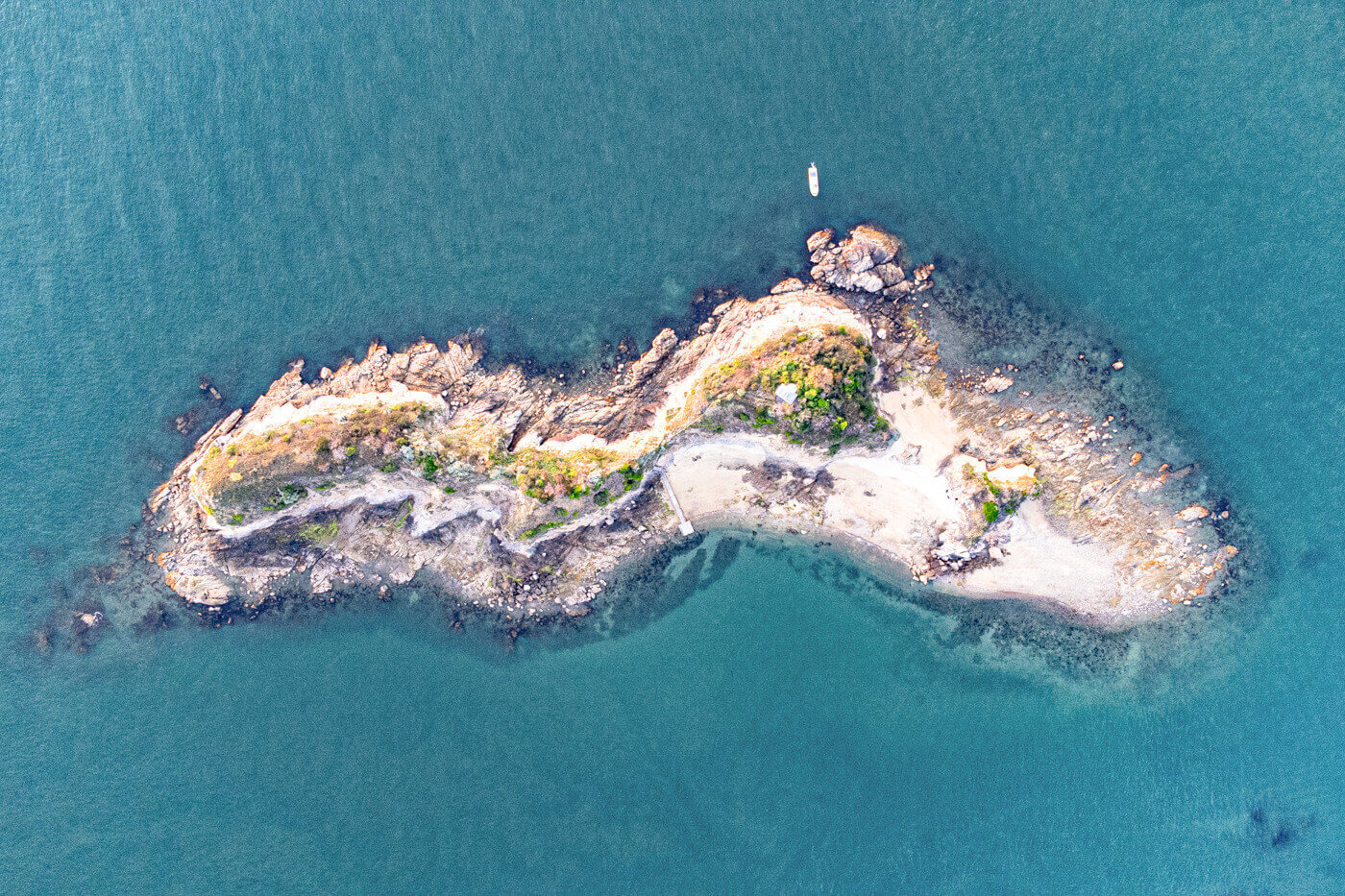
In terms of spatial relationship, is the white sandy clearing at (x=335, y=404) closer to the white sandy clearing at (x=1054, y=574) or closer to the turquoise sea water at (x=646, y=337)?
the turquoise sea water at (x=646, y=337)

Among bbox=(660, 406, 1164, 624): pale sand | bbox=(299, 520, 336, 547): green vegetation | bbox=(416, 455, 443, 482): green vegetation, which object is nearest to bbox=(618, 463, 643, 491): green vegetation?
bbox=(660, 406, 1164, 624): pale sand

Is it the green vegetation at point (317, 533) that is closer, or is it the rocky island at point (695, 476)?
the rocky island at point (695, 476)

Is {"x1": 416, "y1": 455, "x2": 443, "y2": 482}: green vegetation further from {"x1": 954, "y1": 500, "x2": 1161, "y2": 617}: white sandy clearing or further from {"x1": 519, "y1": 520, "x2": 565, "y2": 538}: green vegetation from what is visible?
{"x1": 954, "y1": 500, "x2": 1161, "y2": 617}: white sandy clearing

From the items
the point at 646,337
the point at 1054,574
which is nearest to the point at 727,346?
the point at 646,337

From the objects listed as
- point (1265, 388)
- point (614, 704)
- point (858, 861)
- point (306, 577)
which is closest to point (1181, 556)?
point (1265, 388)

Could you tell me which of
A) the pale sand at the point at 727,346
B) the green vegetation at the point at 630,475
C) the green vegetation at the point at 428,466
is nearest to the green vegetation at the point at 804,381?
the pale sand at the point at 727,346

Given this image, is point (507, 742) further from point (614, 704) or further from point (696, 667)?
point (696, 667)
